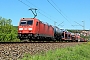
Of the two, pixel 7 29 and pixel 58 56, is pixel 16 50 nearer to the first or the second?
pixel 58 56

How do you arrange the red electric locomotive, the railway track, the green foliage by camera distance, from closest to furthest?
the railway track, the red electric locomotive, the green foliage

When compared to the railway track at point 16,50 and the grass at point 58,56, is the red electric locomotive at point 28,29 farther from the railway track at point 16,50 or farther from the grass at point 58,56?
the grass at point 58,56

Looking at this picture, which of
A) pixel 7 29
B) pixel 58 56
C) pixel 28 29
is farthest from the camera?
pixel 7 29

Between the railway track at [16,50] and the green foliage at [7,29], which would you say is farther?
the green foliage at [7,29]

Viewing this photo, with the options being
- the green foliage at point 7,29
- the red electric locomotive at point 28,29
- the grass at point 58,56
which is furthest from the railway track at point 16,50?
the green foliage at point 7,29

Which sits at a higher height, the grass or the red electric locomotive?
the red electric locomotive

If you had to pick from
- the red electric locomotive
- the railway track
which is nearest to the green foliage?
the red electric locomotive

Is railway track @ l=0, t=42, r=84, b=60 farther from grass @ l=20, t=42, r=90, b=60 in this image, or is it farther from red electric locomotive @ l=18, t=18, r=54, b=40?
red electric locomotive @ l=18, t=18, r=54, b=40

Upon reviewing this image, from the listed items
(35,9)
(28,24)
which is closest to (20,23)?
(28,24)

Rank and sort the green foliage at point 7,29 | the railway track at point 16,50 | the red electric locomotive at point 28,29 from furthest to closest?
1. the green foliage at point 7,29
2. the red electric locomotive at point 28,29
3. the railway track at point 16,50

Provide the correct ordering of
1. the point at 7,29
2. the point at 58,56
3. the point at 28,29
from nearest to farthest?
the point at 58,56, the point at 28,29, the point at 7,29

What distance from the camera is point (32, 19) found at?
96.3 ft

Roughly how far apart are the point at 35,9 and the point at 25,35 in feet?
11.7

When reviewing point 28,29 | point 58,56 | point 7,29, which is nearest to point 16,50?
point 58,56
